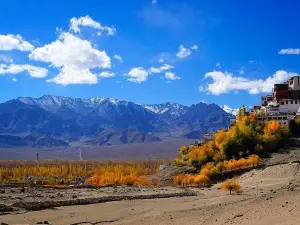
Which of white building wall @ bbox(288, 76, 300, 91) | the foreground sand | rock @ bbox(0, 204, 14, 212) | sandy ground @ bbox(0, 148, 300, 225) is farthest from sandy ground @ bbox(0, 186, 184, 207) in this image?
white building wall @ bbox(288, 76, 300, 91)

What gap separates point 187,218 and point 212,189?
27.8 metres

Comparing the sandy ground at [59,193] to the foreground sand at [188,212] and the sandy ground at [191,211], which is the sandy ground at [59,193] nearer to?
the sandy ground at [191,211]

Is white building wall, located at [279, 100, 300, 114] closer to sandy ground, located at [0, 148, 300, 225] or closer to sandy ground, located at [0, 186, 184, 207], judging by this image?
sandy ground, located at [0, 148, 300, 225]

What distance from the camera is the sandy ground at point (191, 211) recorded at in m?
33.0

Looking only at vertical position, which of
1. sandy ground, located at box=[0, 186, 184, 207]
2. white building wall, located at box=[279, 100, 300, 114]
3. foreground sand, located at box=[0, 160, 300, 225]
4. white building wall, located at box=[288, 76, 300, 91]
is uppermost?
white building wall, located at box=[288, 76, 300, 91]

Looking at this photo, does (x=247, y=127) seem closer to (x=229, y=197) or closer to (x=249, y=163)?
(x=249, y=163)

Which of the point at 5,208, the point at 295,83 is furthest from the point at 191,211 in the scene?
the point at 295,83

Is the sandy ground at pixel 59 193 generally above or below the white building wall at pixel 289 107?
below

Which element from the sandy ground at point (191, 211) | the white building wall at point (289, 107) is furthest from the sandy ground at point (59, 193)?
the white building wall at point (289, 107)

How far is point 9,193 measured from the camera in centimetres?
5356

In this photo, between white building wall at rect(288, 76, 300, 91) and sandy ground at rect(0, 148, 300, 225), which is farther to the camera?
white building wall at rect(288, 76, 300, 91)

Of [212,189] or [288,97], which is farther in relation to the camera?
[288,97]

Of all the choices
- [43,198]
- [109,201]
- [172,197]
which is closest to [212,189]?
[172,197]

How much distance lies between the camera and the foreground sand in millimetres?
33022
